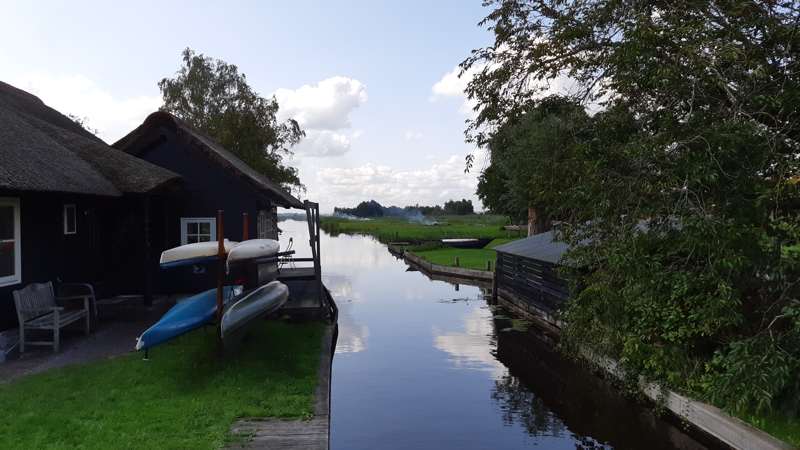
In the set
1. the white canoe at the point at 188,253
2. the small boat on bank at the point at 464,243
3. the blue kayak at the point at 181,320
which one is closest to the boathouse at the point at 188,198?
the blue kayak at the point at 181,320

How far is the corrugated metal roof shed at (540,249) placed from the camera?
58.7 feet

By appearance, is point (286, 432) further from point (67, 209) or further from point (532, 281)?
point (532, 281)

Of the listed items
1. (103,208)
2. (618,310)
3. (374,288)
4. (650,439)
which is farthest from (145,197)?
(374,288)

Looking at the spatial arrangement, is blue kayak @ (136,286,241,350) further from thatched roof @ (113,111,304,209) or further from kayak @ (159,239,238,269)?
thatched roof @ (113,111,304,209)

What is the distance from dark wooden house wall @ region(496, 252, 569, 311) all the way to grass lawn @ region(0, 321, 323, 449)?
8.39m

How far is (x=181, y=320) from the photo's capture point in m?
10.7

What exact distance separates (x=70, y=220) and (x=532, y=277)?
14.1m

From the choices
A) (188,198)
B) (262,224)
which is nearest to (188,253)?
(188,198)

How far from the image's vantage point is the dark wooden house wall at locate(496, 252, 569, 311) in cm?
1786

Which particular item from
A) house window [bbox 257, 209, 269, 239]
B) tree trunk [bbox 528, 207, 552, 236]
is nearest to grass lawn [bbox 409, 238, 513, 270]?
tree trunk [bbox 528, 207, 552, 236]

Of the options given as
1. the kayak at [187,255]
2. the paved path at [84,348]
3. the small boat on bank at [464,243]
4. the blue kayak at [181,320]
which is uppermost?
the kayak at [187,255]

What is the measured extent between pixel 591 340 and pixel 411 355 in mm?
6577

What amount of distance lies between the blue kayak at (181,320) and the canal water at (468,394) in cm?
315

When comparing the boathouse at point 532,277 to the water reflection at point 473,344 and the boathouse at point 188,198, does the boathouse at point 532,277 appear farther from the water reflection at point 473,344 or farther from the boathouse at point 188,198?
the boathouse at point 188,198
